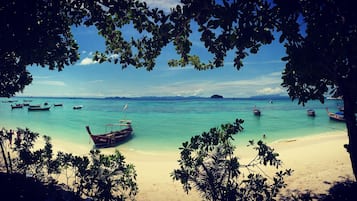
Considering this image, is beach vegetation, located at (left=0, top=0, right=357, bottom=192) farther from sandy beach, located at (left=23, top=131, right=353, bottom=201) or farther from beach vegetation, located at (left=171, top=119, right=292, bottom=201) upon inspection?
sandy beach, located at (left=23, top=131, right=353, bottom=201)

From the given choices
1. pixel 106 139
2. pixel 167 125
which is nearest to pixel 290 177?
pixel 106 139

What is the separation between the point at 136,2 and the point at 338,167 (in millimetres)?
11924

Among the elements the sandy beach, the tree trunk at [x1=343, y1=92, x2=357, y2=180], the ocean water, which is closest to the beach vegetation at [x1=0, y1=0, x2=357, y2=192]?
the tree trunk at [x1=343, y1=92, x2=357, y2=180]

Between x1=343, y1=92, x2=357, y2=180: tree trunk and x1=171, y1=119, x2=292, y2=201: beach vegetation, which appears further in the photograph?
x1=171, y1=119, x2=292, y2=201: beach vegetation

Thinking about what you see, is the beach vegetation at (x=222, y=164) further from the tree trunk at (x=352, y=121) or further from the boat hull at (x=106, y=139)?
the boat hull at (x=106, y=139)

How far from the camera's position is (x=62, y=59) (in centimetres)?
667

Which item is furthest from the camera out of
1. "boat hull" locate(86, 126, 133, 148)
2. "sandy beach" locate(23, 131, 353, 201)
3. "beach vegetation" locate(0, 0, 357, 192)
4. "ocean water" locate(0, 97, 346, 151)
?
"ocean water" locate(0, 97, 346, 151)

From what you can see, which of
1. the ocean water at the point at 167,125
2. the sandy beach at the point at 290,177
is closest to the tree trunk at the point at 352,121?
the sandy beach at the point at 290,177

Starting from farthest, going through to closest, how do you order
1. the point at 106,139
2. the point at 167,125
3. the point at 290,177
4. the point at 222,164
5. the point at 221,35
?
the point at 167,125
the point at 106,139
the point at 290,177
the point at 222,164
the point at 221,35

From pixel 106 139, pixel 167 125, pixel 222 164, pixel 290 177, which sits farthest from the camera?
pixel 167 125

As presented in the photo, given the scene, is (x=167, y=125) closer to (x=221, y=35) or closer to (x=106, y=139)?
(x=106, y=139)

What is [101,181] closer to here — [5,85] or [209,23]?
[209,23]

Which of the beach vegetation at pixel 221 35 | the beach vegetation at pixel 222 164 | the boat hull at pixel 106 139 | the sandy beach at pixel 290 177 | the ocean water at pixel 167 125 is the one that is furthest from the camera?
the ocean water at pixel 167 125

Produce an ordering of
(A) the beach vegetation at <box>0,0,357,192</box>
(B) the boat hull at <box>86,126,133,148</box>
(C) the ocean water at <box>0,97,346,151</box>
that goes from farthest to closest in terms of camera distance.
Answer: (C) the ocean water at <box>0,97,346,151</box> < (B) the boat hull at <box>86,126,133,148</box> < (A) the beach vegetation at <box>0,0,357,192</box>
